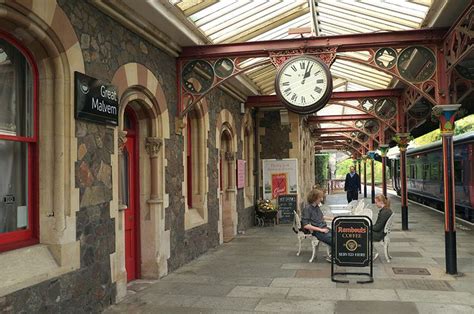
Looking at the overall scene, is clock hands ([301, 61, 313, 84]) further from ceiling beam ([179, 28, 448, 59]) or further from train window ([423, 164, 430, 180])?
train window ([423, 164, 430, 180])

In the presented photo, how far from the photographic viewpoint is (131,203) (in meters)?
6.99

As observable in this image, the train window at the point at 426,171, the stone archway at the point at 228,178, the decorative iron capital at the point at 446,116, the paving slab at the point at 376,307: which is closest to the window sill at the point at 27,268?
the paving slab at the point at 376,307

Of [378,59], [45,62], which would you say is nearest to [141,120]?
[45,62]

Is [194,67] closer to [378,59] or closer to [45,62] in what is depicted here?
[378,59]

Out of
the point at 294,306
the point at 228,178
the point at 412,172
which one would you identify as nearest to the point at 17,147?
the point at 294,306

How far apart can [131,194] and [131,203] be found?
13cm

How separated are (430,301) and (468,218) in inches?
432

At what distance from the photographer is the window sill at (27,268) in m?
3.93

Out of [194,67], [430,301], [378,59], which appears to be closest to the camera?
[430,301]

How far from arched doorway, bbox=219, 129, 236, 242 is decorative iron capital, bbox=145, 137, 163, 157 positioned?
14.9 feet

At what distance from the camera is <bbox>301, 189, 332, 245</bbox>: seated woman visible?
7.88m

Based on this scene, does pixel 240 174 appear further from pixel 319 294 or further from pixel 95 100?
pixel 95 100

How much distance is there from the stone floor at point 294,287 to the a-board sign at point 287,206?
4795 mm

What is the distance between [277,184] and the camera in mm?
14773
